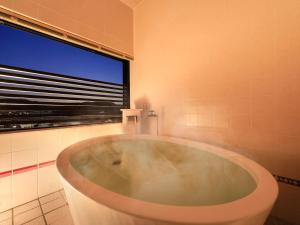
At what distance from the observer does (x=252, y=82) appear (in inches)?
47.1

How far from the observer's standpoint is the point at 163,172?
1.16 meters

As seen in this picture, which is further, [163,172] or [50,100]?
[50,100]

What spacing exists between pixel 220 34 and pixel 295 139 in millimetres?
1046

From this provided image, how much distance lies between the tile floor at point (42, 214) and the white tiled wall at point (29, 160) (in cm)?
8

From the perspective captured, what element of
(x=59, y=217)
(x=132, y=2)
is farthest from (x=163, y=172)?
(x=132, y=2)

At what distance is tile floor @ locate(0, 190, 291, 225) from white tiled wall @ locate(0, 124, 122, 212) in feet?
0.26

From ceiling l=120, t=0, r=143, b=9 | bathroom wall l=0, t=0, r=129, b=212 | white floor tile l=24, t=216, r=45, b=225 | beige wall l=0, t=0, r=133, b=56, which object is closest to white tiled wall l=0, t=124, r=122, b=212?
bathroom wall l=0, t=0, r=129, b=212

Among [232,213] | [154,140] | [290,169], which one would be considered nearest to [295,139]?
[290,169]

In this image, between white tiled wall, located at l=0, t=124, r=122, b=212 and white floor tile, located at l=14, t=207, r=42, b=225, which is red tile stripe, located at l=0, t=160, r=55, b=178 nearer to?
white tiled wall, located at l=0, t=124, r=122, b=212

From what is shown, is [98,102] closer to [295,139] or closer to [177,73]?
[177,73]


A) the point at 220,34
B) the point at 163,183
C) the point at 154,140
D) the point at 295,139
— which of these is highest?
the point at 220,34

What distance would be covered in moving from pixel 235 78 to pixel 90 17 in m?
1.80

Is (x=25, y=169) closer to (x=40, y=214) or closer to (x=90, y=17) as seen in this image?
(x=40, y=214)

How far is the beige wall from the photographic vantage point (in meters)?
1.38
